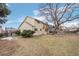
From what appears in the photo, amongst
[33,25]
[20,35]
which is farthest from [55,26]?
[20,35]

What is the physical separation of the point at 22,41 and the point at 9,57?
18 centimetres

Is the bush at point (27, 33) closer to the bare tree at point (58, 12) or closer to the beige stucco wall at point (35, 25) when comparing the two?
the beige stucco wall at point (35, 25)

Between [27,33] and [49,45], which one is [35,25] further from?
[49,45]

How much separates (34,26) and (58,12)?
255 mm

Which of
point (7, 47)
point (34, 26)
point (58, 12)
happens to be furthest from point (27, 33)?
point (58, 12)

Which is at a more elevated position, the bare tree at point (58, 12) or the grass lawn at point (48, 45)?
the bare tree at point (58, 12)

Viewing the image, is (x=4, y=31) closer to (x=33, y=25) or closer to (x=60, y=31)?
(x=33, y=25)

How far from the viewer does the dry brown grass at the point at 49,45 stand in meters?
1.77

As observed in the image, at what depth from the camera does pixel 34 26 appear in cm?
181

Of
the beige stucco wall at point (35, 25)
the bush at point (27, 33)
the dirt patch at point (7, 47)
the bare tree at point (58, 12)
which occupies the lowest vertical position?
the dirt patch at point (7, 47)

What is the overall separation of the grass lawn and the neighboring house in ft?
0.18

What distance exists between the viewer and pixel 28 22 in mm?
1816

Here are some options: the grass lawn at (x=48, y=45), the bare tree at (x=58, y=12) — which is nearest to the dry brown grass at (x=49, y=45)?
the grass lawn at (x=48, y=45)

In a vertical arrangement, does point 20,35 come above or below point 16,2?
below
